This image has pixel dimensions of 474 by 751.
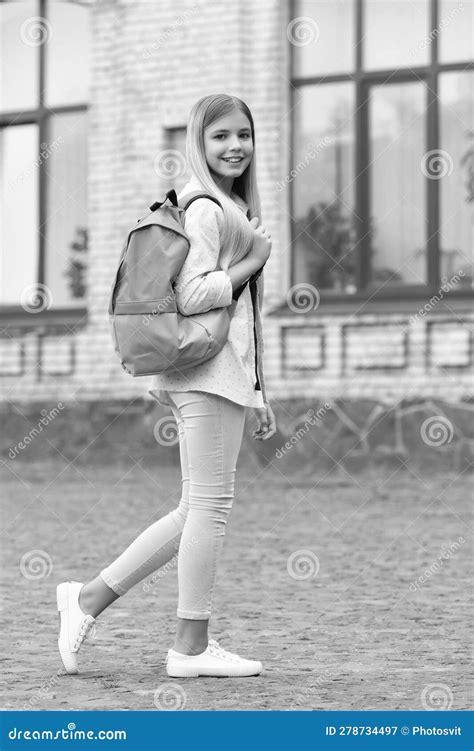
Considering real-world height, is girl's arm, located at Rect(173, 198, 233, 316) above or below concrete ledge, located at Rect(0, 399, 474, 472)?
above

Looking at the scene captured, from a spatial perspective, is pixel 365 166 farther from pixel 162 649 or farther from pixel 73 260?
pixel 162 649

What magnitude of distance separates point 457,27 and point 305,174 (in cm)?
186

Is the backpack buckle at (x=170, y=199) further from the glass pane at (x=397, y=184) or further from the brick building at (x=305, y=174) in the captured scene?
the glass pane at (x=397, y=184)

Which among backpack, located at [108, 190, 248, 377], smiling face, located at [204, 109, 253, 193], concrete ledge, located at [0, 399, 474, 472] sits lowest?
concrete ledge, located at [0, 399, 474, 472]

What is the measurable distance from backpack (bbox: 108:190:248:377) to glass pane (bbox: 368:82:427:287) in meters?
8.95

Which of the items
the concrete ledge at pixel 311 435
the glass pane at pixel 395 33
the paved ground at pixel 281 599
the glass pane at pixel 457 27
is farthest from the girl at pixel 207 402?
the glass pane at pixel 395 33

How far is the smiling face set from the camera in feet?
15.7

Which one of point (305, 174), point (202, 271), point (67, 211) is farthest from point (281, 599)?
point (67, 211)

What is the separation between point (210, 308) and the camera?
4617mm

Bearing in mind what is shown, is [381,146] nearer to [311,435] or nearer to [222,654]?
[311,435]

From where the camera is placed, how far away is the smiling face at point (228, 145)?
4773 mm

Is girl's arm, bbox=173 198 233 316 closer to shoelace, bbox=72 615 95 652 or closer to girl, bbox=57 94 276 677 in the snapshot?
girl, bbox=57 94 276 677

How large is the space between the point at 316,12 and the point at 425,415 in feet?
12.4

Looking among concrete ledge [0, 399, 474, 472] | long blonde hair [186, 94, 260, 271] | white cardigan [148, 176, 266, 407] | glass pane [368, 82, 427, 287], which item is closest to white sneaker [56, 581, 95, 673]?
white cardigan [148, 176, 266, 407]
